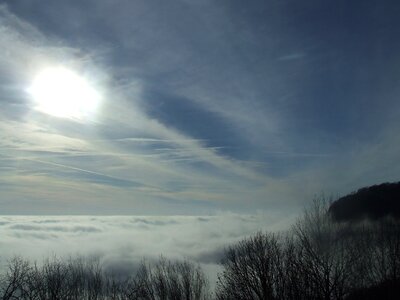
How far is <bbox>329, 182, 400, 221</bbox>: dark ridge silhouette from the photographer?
271 ft

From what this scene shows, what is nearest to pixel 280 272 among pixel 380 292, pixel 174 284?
pixel 380 292

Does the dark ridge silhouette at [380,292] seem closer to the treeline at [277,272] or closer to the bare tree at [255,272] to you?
the treeline at [277,272]

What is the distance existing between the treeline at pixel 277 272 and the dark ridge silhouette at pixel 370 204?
443cm

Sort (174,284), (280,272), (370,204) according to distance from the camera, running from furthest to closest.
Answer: (370,204), (174,284), (280,272)

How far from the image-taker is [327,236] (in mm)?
64438

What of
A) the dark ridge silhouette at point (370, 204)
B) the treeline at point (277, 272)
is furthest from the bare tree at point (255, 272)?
the dark ridge silhouette at point (370, 204)

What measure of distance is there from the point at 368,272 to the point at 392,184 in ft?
163

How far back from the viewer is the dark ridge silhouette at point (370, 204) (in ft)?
271

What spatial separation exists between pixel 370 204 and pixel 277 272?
60061 mm

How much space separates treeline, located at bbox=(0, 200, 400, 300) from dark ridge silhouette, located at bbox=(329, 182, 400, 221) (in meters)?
4.43

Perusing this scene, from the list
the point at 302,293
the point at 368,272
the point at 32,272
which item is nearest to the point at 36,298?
the point at 32,272

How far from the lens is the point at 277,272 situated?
46781 millimetres

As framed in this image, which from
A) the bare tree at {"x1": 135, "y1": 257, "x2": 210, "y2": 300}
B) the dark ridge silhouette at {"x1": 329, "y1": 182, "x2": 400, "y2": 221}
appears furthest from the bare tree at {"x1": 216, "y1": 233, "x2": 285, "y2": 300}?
the dark ridge silhouette at {"x1": 329, "y1": 182, "x2": 400, "y2": 221}

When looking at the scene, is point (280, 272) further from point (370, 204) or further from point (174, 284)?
point (370, 204)
